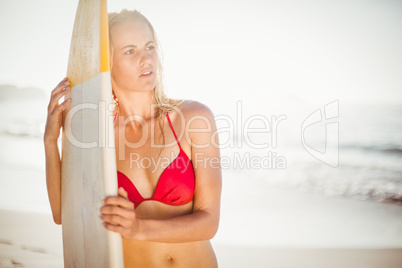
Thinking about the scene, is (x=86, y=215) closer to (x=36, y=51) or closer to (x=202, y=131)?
(x=202, y=131)

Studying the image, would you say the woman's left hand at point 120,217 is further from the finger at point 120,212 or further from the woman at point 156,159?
the woman at point 156,159

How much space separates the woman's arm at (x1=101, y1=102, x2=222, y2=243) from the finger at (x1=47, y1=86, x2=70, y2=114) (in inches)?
20.2

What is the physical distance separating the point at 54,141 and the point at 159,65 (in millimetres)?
580

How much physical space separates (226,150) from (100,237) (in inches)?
275

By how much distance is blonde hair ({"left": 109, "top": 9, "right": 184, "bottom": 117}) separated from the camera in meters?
1.39

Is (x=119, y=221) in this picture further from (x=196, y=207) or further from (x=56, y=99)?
(x=56, y=99)

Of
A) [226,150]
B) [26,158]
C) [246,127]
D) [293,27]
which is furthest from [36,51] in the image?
[293,27]

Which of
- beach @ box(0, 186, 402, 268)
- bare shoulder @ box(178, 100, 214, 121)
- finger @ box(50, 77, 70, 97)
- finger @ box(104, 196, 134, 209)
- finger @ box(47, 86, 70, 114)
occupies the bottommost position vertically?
beach @ box(0, 186, 402, 268)

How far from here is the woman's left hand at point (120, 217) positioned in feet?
3.21

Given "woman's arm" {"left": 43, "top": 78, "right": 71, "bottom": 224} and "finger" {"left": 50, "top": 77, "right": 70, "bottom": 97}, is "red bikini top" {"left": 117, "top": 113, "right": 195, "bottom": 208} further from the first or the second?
"finger" {"left": 50, "top": 77, "right": 70, "bottom": 97}

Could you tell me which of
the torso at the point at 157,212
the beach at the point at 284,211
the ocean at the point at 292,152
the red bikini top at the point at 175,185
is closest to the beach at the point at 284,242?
the beach at the point at 284,211
